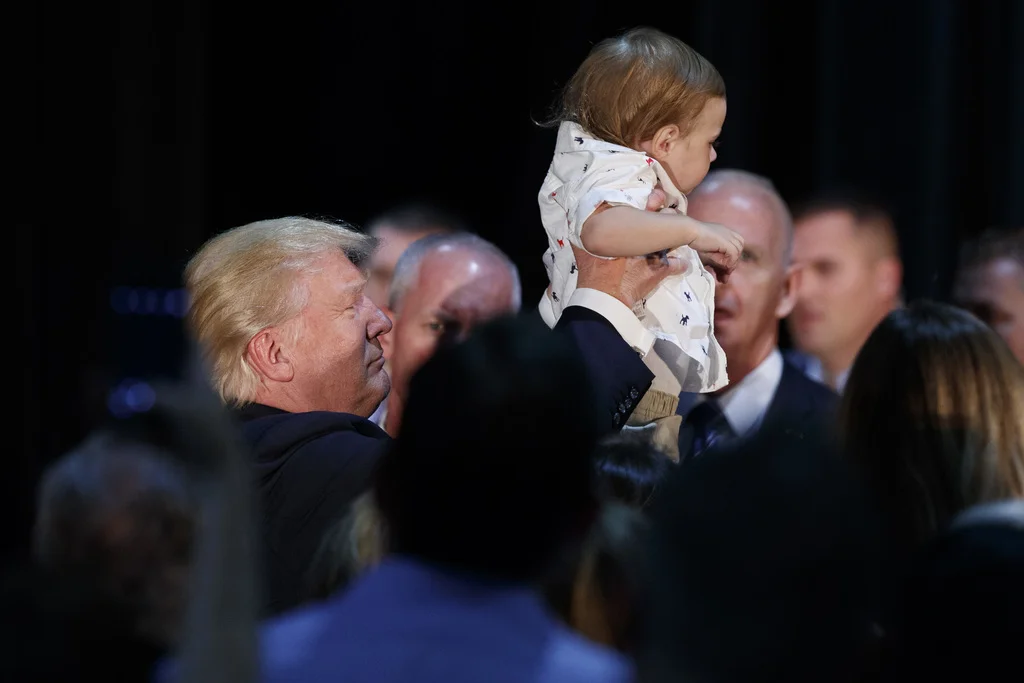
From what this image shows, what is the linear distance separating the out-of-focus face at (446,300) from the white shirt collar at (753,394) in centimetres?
67

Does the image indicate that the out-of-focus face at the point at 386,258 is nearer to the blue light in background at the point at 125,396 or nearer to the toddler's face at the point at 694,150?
the blue light in background at the point at 125,396

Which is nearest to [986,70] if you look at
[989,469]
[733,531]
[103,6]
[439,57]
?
[439,57]

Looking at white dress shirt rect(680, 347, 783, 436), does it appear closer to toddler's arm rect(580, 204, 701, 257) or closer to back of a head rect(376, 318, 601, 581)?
toddler's arm rect(580, 204, 701, 257)

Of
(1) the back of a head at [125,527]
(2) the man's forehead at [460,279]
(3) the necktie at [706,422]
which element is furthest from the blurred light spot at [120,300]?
(1) the back of a head at [125,527]

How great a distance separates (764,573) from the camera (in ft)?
4.42

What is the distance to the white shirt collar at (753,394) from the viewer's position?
385cm

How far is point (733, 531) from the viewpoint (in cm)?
136

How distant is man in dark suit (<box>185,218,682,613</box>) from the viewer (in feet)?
7.64

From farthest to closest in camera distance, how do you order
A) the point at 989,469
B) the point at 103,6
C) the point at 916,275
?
the point at 103,6 < the point at 916,275 < the point at 989,469

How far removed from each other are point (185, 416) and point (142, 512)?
10.6 inches

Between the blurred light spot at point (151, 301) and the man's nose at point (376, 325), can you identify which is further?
the blurred light spot at point (151, 301)

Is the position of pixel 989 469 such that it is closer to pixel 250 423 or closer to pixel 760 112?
pixel 250 423

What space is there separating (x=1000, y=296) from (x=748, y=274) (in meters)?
0.79

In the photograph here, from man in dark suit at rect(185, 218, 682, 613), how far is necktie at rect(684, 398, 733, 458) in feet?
3.16
